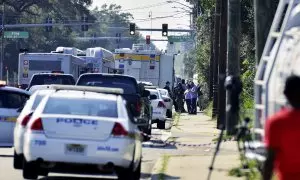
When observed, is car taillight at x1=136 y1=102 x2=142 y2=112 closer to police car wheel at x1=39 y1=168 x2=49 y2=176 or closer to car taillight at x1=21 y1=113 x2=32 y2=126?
car taillight at x1=21 y1=113 x2=32 y2=126

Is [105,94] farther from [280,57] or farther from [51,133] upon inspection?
[280,57]

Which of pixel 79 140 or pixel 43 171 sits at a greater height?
pixel 79 140

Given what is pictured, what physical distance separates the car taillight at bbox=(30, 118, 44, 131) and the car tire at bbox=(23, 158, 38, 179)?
556mm

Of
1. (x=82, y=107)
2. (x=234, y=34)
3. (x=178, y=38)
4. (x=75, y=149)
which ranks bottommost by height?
(x=178, y=38)

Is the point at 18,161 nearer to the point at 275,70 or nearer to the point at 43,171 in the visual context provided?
the point at 43,171

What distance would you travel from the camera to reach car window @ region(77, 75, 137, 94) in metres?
23.0

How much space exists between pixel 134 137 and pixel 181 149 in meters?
8.39

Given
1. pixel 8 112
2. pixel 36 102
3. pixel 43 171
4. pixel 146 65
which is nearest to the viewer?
pixel 43 171

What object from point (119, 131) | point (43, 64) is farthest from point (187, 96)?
point (119, 131)

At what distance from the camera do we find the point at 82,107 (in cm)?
1505

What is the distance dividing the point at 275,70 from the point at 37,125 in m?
4.19

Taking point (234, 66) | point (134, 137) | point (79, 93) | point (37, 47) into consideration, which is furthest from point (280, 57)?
point (37, 47)

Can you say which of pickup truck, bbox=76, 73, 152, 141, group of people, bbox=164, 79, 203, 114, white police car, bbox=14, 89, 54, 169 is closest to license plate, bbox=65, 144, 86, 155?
white police car, bbox=14, 89, 54, 169

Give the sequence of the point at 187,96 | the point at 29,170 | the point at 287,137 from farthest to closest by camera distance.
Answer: the point at 187,96, the point at 29,170, the point at 287,137
